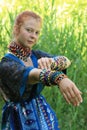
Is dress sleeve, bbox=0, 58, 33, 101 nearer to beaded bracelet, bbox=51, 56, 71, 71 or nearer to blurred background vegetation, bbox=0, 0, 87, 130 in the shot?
beaded bracelet, bbox=51, 56, 71, 71

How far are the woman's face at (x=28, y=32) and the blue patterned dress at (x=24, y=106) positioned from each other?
0.32 ft

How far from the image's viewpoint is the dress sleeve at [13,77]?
214cm

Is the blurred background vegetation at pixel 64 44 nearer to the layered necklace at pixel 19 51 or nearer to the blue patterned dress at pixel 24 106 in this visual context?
the blue patterned dress at pixel 24 106

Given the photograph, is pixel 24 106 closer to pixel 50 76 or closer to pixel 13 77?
pixel 13 77

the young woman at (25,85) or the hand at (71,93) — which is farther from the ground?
the hand at (71,93)

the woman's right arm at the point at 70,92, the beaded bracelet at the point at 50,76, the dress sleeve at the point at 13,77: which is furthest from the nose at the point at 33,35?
the woman's right arm at the point at 70,92

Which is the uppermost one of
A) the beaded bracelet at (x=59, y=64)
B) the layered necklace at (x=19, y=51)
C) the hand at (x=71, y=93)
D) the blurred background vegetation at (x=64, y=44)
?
the hand at (x=71, y=93)

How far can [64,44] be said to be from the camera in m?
4.35

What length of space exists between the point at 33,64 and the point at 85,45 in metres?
2.02

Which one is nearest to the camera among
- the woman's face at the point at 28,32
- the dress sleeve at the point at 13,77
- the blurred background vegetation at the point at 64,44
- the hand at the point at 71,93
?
the hand at the point at 71,93

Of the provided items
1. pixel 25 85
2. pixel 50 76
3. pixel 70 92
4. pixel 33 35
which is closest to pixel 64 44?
pixel 33 35

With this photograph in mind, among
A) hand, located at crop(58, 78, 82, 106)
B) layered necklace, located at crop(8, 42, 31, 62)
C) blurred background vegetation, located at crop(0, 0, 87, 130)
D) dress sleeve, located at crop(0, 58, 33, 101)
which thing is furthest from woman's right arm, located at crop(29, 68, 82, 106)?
blurred background vegetation, located at crop(0, 0, 87, 130)

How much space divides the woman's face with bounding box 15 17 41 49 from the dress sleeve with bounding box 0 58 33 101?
0.18m

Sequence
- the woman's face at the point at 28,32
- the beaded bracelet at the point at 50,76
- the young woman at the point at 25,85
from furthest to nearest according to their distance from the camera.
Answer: the woman's face at the point at 28,32
the young woman at the point at 25,85
the beaded bracelet at the point at 50,76
